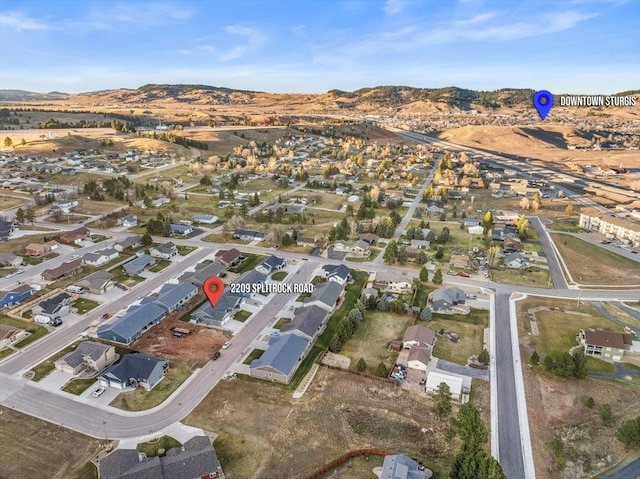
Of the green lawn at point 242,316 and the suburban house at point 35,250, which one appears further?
the suburban house at point 35,250

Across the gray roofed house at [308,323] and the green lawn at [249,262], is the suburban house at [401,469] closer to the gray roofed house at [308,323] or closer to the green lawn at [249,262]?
the gray roofed house at [308,323]

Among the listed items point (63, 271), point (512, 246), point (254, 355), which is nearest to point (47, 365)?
point (254, 355)

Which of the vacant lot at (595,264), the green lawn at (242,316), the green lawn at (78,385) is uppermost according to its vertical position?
the vacant lot at (595,264)

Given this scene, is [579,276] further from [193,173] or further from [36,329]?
[193,173]

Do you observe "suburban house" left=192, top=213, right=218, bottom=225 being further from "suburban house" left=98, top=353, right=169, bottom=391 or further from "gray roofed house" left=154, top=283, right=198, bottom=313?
"suburban house" left=98, top=353, right=169, bottom=391

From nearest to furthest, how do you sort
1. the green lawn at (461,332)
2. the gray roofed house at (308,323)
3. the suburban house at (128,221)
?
the green lawn at (461,332) → the gray roofed house at (308,323) → the suburban house at (128,221)

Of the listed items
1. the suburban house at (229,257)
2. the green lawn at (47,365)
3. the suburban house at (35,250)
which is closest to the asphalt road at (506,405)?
the suburban house at (229,257)

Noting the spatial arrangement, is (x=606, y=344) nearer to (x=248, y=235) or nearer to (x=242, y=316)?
→ (x=242, y=316)
